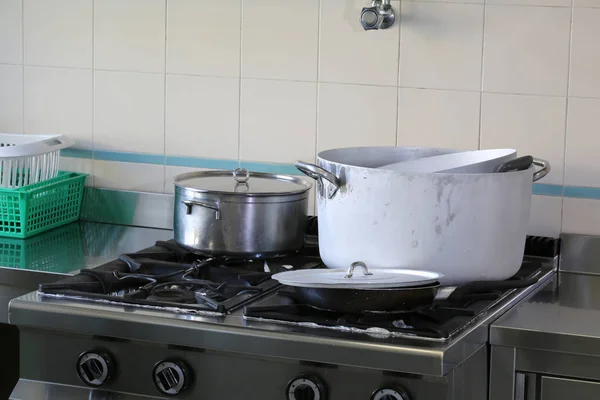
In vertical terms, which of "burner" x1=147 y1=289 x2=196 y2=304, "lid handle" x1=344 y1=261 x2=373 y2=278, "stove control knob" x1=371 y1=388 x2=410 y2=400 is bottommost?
"stove control knob" x1=371 y1=388 x2=410 y2=400

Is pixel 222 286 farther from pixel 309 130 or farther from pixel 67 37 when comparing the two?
pixel 67 37

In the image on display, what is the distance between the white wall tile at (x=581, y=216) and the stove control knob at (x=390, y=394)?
2.68 feet

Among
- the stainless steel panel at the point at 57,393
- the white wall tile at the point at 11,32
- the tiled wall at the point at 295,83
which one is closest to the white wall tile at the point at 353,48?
the tiled wall at the point at 295,83

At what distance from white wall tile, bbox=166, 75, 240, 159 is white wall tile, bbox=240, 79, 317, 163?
0.11 ft

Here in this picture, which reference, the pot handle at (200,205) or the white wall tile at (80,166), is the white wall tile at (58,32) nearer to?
the white wall tile at (80,166)

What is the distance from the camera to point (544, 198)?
2.19m

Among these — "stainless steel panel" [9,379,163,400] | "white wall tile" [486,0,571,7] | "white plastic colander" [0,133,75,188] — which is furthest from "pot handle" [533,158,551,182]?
"white plastic colander" [0,133,75,188]

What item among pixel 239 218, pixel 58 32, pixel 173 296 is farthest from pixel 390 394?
pixel 58 32

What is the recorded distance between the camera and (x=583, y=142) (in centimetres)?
213

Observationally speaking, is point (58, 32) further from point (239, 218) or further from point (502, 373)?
point (502, 373)

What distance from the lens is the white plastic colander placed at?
2287 mm

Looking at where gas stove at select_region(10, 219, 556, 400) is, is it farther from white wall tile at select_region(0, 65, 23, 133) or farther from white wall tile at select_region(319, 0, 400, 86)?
white wall tile at select_region(0, 65, 23, 133)

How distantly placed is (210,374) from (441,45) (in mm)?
979

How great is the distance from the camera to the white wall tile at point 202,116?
2.43 metres
